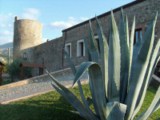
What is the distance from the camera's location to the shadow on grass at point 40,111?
18.4 ft

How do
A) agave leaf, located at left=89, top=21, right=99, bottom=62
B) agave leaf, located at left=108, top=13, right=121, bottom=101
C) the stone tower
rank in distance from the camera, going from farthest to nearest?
the stone tower, agave leaf, located at left=89, top=21, right=99, bottom=62, agave leaf, located at left=108, top=13, right=121, bottom=101

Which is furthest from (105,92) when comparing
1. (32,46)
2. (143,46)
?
(32,46)

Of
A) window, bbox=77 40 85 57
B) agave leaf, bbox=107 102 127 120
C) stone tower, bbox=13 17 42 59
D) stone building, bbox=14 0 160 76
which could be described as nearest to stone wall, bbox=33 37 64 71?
stone building, bbox=14 0 160 76

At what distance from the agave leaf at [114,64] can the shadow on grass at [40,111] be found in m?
1.59

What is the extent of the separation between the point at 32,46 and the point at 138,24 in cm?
1876

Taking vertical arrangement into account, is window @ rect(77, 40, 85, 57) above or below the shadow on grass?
above

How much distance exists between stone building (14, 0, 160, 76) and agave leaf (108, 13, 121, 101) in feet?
27.0

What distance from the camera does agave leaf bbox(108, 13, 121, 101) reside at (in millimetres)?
4043

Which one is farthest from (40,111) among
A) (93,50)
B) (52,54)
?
(52,54)

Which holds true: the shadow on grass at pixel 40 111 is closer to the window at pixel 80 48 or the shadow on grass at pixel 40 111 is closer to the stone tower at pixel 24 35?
the window at pixel 80 48

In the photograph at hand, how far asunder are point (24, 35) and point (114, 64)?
30.1 metres

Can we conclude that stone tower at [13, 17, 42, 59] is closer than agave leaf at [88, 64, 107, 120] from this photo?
No

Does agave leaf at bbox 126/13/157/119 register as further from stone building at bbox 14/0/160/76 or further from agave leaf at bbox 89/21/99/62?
stone building at bbox 14/0/160/76

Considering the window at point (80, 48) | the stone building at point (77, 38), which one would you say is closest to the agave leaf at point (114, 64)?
the stone building at point (77, 38)
